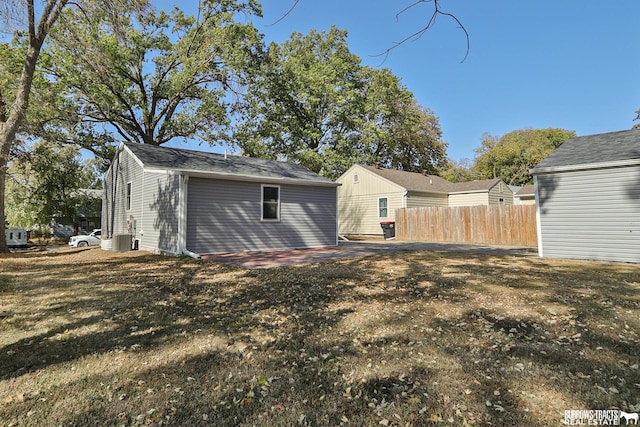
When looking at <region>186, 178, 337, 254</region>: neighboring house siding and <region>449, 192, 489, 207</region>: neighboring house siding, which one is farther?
<region>449, 192, 489, 207</region>: neighboring house siding

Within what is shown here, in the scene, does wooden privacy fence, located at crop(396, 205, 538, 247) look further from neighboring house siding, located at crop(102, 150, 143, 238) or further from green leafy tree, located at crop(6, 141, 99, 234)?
green leafy tree, located at crop(6, 141, 99, 234)

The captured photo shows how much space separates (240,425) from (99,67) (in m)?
13.6

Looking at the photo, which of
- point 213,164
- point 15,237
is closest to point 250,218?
point 213,164

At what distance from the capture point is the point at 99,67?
11.8 m

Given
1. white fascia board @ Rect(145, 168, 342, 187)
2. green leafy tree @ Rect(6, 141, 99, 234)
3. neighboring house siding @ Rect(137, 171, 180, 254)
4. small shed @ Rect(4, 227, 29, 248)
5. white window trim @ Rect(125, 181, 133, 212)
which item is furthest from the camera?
green leafy tree @ Rect(6, 141, 99, 234)

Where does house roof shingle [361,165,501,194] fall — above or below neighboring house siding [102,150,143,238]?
above

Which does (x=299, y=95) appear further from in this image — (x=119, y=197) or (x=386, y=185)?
(x=119, y=197)

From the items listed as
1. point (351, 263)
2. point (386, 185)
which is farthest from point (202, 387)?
point (386, 185)

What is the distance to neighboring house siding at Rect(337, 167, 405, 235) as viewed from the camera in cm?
2142

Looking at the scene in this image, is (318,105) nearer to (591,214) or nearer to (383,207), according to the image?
(383,207)

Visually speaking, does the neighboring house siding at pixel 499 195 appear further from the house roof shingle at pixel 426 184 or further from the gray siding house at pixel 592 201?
the gray siding house at pixel 592 201

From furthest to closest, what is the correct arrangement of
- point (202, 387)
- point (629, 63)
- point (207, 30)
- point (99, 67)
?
point (207, 30) < point (629, 63) < point (99, 67) < point (202, 387)

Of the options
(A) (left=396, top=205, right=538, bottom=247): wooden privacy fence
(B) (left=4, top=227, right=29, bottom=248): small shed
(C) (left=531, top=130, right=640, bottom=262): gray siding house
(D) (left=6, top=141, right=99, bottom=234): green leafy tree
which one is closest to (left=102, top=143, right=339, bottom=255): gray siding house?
(A) (left=396, top=205, right=538, bottom=247): wooden privacy fence

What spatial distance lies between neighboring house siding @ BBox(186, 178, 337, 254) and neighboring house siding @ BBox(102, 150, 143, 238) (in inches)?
144
